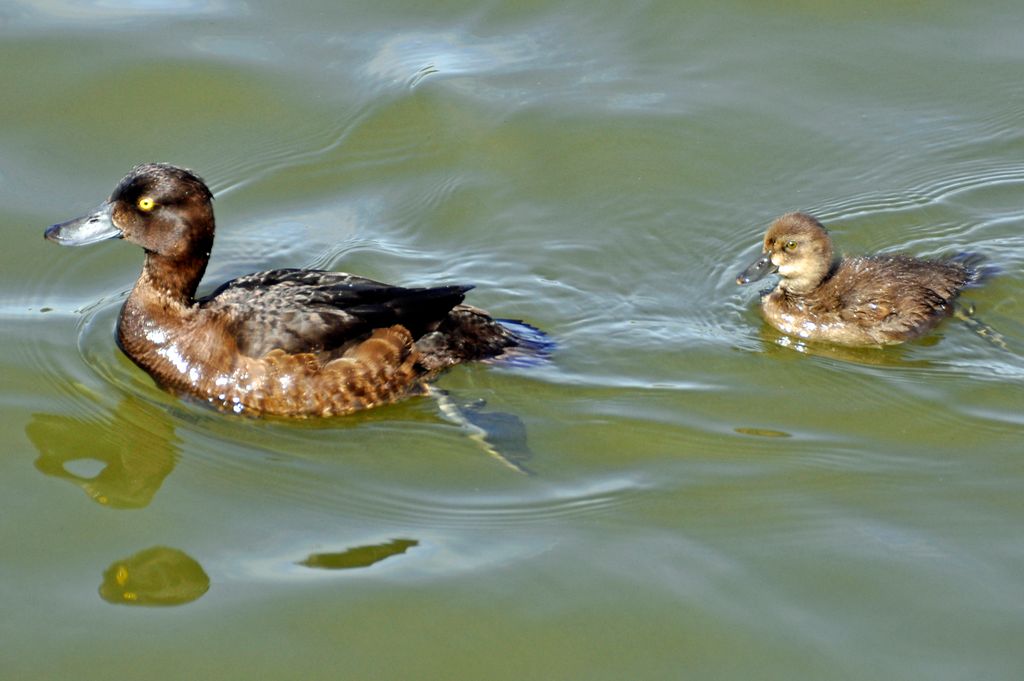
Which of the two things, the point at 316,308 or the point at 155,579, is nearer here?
the point at 155,579

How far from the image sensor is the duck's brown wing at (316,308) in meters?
6.42

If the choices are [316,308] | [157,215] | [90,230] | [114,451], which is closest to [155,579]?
[114,451]

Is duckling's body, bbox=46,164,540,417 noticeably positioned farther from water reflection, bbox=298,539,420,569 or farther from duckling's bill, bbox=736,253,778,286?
duckling's bill, bbox=736,253,778,286

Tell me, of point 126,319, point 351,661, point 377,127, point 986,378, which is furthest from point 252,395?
point 986,378

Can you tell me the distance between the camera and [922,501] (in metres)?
5.65

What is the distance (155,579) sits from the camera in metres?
5.19

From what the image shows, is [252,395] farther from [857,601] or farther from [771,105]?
[771,105]

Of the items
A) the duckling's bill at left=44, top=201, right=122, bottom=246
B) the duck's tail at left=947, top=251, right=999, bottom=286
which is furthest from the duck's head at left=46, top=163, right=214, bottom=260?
the duck's tail at left=947, top=251, right=999, bottom=286

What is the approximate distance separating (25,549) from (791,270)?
4.21 m

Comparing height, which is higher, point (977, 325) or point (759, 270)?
point (759, 270)

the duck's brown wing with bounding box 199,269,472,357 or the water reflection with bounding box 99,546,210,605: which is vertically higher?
the duck's brown wing with bounding box 199,269,472,357

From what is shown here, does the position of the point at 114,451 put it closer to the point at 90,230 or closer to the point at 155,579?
the point at 155,579

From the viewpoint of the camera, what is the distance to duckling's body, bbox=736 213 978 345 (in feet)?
23.2

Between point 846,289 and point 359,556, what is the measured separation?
11.0ft
